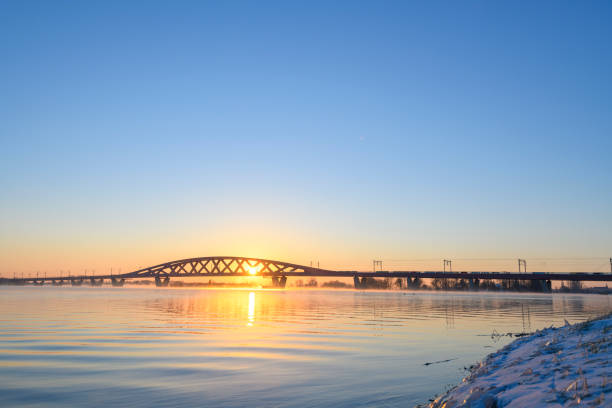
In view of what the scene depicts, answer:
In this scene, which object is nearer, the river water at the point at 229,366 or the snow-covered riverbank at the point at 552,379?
the snow-covered riverbank at the point at 552,379

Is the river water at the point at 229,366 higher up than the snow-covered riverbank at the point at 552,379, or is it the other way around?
the snow-covered riverbank at the point at 552,379

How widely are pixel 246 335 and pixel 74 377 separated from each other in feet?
39.5

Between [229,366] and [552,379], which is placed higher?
[552,379]

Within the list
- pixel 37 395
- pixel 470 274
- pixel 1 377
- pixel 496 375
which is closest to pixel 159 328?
pixel 1 377

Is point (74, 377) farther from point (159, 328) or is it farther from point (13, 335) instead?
point (159, 328)

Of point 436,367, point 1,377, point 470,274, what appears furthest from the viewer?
point 470,274

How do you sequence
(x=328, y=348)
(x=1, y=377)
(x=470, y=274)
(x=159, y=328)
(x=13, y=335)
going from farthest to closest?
1. (x=470, y=274)
2. (x=159, y=328)
3. (x=13, y=335)
4. (x=328, y=348)
5. (x=1, y=377)

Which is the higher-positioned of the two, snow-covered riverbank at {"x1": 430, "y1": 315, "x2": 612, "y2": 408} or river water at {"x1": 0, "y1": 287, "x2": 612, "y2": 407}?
snow-covered riverbank at {"x1": 430, "y1": 315, "x2": 612, "y2": 408}

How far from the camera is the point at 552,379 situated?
26.8 ft

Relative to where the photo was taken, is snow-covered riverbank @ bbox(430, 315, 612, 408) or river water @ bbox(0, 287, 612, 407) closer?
snow-covered riverbank @ bbox(430, 315, 612, 408)

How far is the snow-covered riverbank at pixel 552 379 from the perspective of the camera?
682cm

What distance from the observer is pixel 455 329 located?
27547mm

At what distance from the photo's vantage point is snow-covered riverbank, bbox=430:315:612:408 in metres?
6.82

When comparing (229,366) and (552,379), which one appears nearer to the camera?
(552,379)
